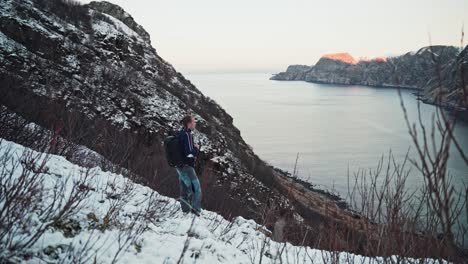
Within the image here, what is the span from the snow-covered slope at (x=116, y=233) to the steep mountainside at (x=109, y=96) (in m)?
5.77

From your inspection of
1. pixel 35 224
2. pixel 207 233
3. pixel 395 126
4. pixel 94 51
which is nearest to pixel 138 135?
pixel 94 51

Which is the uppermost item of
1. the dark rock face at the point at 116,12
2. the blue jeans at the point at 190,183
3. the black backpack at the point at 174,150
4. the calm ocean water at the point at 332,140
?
the dark rock face at the point at 116,12

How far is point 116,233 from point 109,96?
16485 mm

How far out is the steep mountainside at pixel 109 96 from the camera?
13.5 meters

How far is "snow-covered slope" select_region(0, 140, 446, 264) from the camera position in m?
3.07

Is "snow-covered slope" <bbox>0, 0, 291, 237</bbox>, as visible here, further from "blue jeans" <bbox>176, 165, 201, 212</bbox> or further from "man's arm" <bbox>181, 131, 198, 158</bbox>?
→ "man's arm" <bbox>181, 131, 198, 158</bbox>

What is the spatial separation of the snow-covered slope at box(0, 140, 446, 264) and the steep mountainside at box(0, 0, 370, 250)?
18.9 feet

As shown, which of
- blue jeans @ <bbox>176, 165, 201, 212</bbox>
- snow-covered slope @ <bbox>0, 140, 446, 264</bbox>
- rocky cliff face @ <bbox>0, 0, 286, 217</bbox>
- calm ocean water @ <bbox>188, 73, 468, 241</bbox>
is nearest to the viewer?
snow-covered slope @ <bbox>0, 140, 446, 264</bbox>

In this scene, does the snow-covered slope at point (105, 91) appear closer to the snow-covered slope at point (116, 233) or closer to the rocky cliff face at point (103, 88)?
the rocky cliff face at point (103, 88)

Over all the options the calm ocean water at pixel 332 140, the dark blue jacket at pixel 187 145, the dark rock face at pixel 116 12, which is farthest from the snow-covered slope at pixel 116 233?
the dark rock face at pixel 116 12

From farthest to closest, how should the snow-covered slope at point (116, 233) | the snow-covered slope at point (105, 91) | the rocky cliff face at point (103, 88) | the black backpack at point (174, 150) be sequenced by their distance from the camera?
1. the rocky cliff face at point (103, 88)
2. the snow-covered slope at point (105, 91)
3. the black backpack at point (174, 150)
4. the snow-covered slope at point (116, 233)

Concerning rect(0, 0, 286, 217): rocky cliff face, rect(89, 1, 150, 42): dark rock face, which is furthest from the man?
rect(89, 1, 150, 42): dark rock face

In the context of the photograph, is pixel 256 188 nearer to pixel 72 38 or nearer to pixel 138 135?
pixel 138 135

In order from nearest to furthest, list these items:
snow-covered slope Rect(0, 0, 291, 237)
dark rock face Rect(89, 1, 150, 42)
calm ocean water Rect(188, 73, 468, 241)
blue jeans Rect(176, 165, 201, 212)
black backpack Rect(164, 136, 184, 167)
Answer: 1. black backpack Rect(164, 136, 184, 167)
2. blue jeans Rect(176, 165, 201, 212)
3. snow-covered slope Rect(0, 0, 291, 237)
4. dark rock face Rect(89, 1, 150, 42)
5. calm ocean water Rect(188, 73, 468, 241)
